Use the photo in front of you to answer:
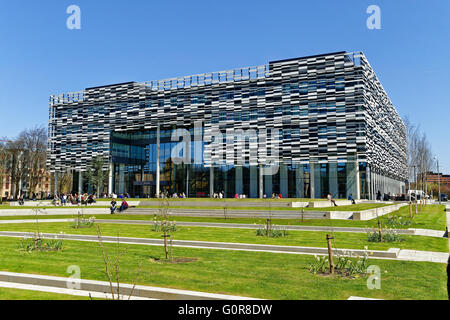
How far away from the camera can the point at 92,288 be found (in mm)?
8094

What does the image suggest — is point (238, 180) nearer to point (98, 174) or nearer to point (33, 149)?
point (98, 174)

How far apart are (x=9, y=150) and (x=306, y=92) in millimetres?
56277

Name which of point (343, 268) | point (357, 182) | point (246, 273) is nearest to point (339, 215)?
point (343, 268)

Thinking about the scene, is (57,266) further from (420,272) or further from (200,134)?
(200,134)

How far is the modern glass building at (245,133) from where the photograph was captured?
59.2 metres

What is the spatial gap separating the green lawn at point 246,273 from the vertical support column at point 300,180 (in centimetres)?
4972

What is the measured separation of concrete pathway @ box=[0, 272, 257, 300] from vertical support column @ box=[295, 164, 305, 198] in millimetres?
54992

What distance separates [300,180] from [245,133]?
12.7 m

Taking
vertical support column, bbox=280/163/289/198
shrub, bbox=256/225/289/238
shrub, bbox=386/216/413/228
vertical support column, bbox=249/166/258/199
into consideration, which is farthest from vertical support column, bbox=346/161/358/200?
shrub, bbox=256/225/289/238

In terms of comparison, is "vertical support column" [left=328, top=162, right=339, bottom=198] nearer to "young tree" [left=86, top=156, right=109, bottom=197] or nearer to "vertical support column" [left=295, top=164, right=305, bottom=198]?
"vertical support column" [left=295, top=164, right=305, bottom=198]

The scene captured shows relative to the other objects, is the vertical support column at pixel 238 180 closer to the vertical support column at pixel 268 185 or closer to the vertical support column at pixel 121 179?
the vertical support column at pixel 268 185

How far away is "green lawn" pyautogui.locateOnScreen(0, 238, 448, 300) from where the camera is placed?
7770 millimetres

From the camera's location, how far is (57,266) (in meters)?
10.3

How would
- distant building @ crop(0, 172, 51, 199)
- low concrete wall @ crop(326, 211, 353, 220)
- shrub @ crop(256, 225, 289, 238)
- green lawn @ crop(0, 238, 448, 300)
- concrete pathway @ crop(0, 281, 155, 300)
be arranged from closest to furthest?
concrete pathway @ crop(0, 281, 155, 300) → green lawn @ crop(0, 238, 448, 300) → shrub @ crop(256, 225, 289, 238) → low concrete wall @ crop(326, 211, 353, 220) → distant building @ crop(0, 172, 51, 199)
